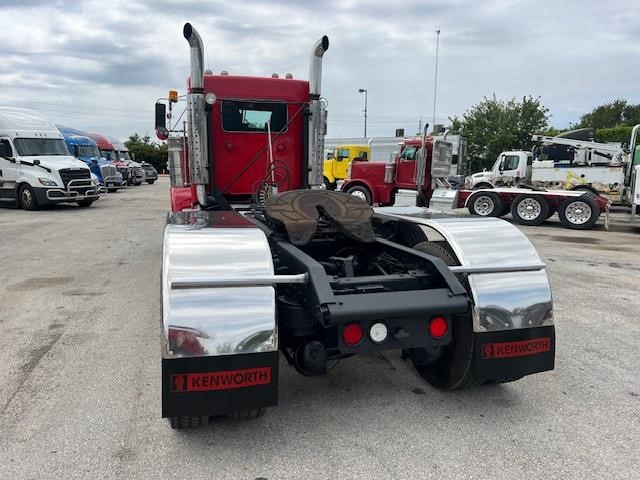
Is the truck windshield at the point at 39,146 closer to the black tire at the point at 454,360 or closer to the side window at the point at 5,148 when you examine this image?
the side window at the point at 5,148

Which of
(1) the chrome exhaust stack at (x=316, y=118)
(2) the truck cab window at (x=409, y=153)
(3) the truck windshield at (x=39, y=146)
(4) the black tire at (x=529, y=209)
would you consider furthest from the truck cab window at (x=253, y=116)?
(3) the truck windshield at (x=39, y=146)

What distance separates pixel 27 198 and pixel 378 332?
17171 millimetres

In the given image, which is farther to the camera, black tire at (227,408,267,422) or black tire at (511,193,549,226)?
black tire at (511,193,549,226)

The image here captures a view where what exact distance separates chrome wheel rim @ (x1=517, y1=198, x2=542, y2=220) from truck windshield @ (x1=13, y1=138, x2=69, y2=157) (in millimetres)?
15746

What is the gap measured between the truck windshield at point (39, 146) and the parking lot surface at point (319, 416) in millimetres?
13394

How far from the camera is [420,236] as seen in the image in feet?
15.1

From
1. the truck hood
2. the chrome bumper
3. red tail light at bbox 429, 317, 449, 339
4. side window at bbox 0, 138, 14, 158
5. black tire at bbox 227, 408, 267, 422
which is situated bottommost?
black tire at bbox 227, 408, 267, 422

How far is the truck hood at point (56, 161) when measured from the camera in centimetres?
1661

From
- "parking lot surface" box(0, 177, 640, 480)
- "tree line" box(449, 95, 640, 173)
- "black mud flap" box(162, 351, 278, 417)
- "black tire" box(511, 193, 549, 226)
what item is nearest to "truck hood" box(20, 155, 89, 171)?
"parking lot surface" box(0, 177, 640, 480)

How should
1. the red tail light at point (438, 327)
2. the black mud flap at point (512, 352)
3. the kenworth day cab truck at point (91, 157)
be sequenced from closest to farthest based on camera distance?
the red tail light at point (438, 327) → the black mud flap at point (512, 352) → the kenworth day cab truck at point (91, 157)

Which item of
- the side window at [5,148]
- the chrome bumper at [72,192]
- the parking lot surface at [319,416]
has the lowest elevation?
the parking lot surface at [319,416]

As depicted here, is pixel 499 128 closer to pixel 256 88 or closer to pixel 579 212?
pixel 579 212

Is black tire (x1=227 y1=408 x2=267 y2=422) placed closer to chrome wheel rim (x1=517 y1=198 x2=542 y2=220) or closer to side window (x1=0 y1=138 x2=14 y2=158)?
chrome wheel rim (x1=517 y1=198 x2=542 y2=220)

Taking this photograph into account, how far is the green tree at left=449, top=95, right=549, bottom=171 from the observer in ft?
122
